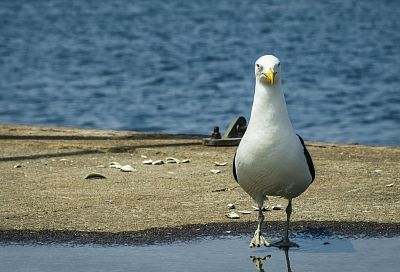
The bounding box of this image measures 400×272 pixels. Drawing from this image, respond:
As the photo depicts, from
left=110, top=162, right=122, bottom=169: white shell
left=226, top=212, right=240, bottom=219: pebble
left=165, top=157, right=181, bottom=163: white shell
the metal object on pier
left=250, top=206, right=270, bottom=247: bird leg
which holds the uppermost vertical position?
the metal object on pier

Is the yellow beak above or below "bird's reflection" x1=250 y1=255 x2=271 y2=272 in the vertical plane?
above

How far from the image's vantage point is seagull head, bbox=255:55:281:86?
329 inches

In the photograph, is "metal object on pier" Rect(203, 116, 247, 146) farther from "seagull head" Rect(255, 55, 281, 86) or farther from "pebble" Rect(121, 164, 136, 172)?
"seagull head" Rect(255, 55, 281, 86)

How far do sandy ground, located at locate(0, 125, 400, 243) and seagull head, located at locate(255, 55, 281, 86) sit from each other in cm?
144

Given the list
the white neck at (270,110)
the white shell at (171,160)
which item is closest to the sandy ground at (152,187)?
the white shell at (171,160)

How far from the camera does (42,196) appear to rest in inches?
410

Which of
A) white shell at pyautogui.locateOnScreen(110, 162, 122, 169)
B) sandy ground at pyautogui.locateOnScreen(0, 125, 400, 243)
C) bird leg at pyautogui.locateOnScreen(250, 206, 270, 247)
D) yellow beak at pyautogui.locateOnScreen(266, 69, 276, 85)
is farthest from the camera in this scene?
white shell at pyautogui.locateOnScreen(110, 162, 122, 169)

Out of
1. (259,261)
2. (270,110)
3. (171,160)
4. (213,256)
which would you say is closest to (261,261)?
(259,261)

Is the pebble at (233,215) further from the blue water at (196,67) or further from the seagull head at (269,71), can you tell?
the blue water at (196,67)

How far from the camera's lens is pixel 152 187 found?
35.8ft

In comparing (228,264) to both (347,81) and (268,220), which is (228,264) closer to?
(268,220)

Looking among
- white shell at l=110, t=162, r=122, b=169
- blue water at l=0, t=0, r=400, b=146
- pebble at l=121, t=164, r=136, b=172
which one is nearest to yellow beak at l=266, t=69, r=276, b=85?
pebble at l=121, t=164, r=136, b=172

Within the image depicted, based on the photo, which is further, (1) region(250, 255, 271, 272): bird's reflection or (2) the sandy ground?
(2) the sandy ground

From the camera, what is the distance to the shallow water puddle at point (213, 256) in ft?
26.0
